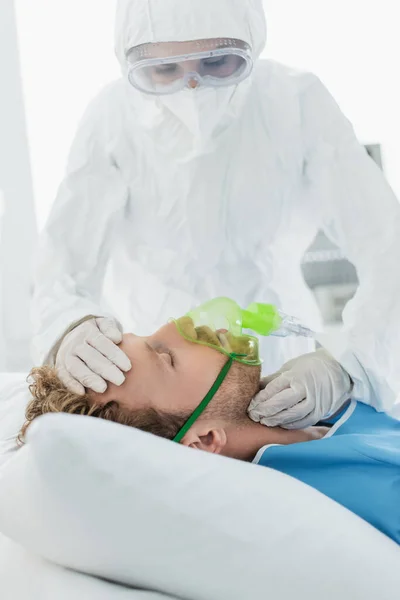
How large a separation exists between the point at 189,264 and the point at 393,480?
34.0 inches

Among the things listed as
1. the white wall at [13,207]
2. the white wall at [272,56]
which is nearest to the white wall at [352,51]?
the white wall at [272,56]

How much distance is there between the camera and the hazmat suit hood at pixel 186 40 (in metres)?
1.65

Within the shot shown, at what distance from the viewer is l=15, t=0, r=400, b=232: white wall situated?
3195mm

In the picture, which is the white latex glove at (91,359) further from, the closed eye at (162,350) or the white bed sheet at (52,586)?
the white bed sheet at (52,586)

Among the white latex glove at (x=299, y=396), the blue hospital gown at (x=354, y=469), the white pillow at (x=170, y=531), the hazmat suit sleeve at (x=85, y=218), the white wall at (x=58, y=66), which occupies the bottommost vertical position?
the blue hospital gown at (x=354, y=469)

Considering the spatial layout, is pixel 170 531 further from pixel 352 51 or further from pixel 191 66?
pixel 352 51

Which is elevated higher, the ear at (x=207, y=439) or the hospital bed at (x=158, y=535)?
the hospital bed at (x=158, y=535)

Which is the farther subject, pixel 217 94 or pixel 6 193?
pixel 6 193

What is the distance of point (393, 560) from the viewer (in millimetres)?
972

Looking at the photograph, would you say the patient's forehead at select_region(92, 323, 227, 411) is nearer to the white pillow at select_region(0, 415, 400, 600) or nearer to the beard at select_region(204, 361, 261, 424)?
the beard at select_region(204, 361, 261, 424)

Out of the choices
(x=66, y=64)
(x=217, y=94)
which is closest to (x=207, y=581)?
(x=217, y=94)

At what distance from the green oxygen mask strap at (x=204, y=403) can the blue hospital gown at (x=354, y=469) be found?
142 millimetres

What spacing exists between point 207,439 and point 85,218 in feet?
2.48

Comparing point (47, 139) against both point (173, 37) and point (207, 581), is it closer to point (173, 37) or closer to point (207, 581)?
point (173, 37)
